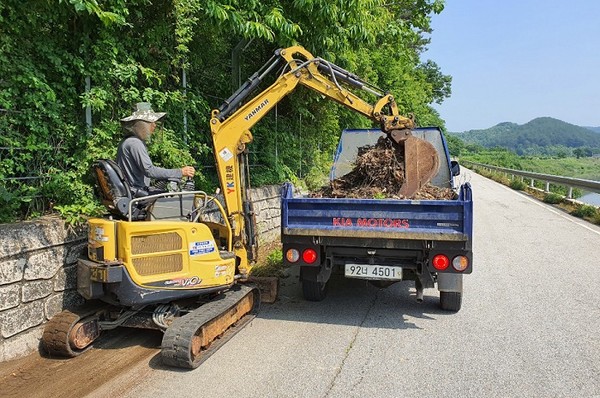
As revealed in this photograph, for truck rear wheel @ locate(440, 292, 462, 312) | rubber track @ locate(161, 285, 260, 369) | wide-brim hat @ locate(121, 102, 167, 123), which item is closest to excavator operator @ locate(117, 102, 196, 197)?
wide-brim hat @ locate(121, 102, 167, 123)

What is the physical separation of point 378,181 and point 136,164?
9.91 ft

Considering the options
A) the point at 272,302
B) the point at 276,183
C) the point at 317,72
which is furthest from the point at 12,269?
the point at 276,183

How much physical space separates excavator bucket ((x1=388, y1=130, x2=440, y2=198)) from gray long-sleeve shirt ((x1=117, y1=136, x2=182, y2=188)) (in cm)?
290

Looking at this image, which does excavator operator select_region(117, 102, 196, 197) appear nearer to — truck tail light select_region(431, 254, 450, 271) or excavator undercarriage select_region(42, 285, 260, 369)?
excavator undercarriage select_region(42, 285, 260, 369)

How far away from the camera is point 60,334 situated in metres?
4.26

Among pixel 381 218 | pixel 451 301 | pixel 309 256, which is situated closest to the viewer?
pixel 381 218

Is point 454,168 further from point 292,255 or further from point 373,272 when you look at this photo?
point 292,255

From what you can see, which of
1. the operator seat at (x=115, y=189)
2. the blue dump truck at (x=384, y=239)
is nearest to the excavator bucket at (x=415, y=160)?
the blue dump truck at (x=384, y=239)

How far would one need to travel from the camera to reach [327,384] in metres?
3.83

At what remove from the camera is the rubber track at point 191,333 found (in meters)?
4.02

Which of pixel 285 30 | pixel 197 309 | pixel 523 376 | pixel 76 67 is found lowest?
pixel 523 376

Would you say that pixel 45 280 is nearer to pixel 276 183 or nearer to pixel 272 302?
pixel 272 302

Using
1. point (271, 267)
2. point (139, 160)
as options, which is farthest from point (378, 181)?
point (139, 160)

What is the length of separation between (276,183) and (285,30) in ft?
12.0
